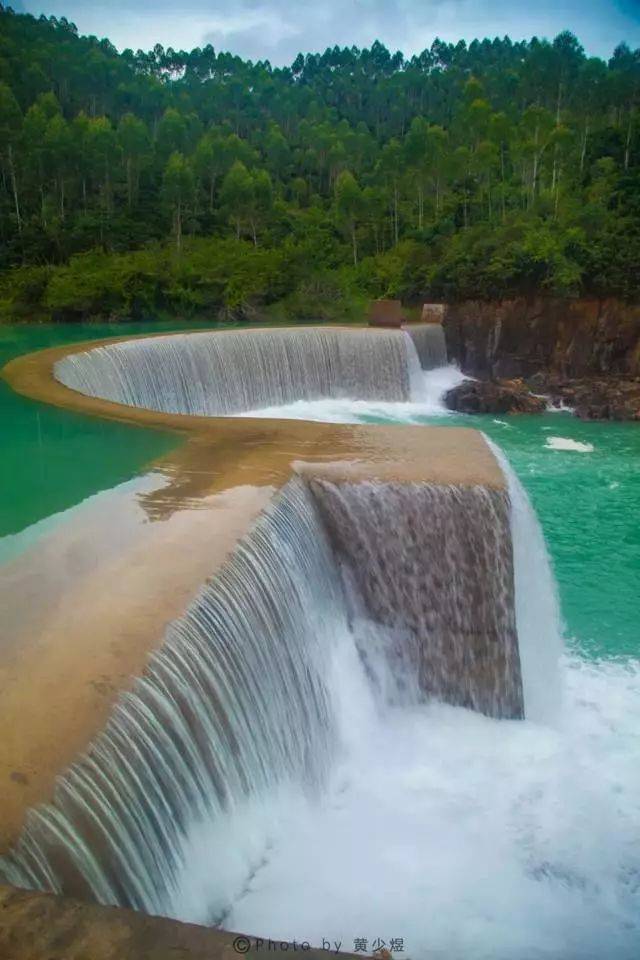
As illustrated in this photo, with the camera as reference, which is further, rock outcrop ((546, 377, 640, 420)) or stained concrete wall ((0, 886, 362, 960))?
rock outcrop ((546, 377, 640, 420))

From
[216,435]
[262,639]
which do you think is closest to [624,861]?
[262,639]

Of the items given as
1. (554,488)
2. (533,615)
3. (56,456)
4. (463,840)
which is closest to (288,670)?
(463,840)

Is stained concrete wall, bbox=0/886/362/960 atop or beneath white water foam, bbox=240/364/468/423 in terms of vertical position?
atop

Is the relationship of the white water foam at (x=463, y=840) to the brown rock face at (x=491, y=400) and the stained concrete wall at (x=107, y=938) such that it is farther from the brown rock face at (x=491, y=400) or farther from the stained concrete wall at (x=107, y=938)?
the brown rock face at (x=491, y=400)

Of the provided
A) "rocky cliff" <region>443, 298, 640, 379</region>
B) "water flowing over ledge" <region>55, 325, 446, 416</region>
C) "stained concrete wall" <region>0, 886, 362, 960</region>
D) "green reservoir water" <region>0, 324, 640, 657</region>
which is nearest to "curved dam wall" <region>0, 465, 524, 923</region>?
"stained concrete wall" <region>0, 886, 362, 960</region>

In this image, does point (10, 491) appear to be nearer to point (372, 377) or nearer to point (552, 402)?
point (372, 377)

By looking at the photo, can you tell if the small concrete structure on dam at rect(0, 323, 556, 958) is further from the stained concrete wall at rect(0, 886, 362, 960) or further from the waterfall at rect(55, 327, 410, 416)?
the waterfall at rect(55, 327, 410, 416)

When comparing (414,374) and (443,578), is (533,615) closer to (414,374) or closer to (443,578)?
(443,578)
